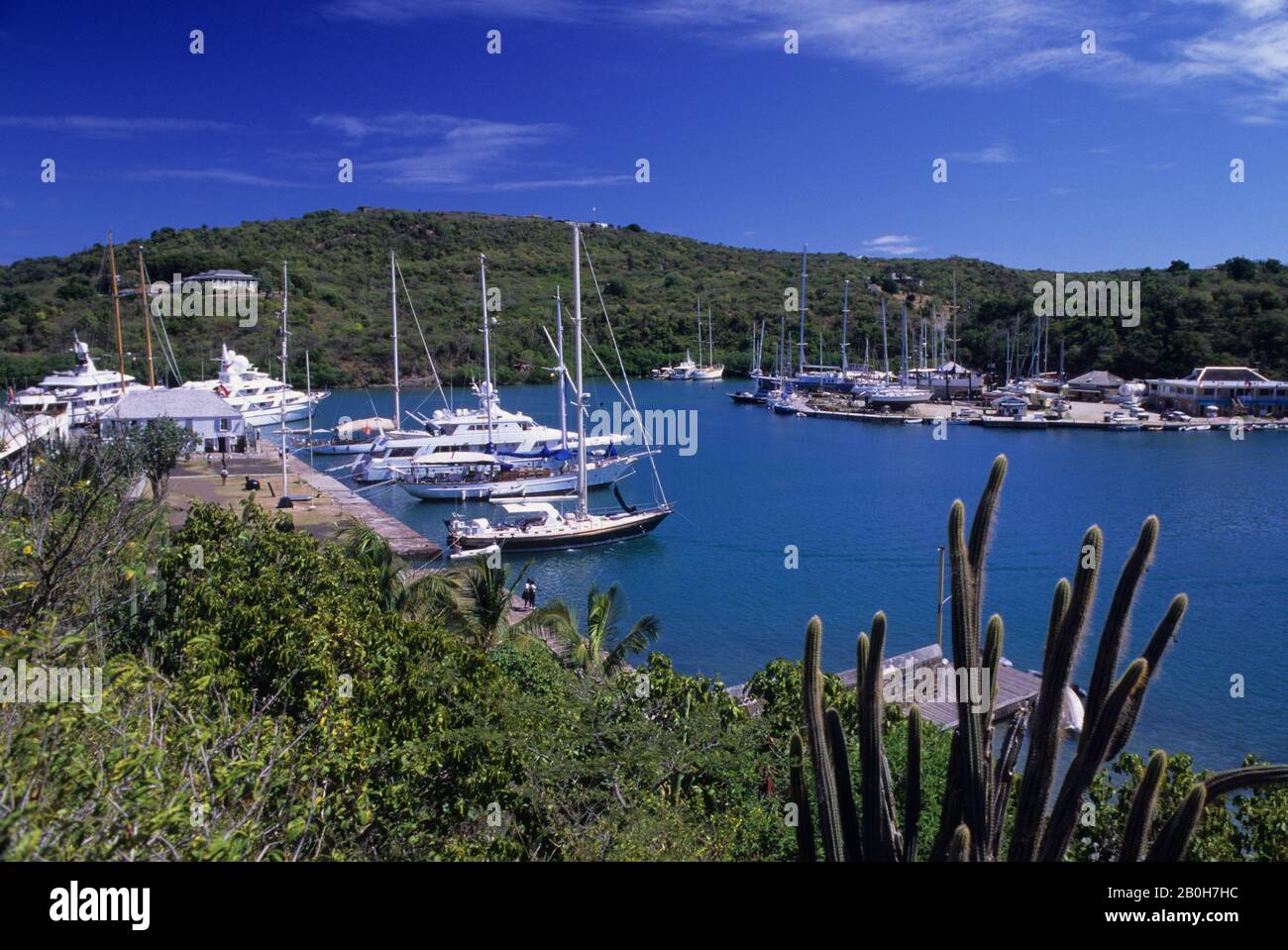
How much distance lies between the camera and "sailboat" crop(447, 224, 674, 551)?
29047 millimetres

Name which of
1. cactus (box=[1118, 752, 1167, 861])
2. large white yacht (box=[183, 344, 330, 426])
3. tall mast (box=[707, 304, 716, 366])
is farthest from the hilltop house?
cactus (box=[1118, 752, 1167, 861])

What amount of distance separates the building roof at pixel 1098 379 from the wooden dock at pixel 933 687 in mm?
61301

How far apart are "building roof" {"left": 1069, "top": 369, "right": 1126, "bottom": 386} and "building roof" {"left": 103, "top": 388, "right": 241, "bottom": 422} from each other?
196ft

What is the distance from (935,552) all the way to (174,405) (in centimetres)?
3326

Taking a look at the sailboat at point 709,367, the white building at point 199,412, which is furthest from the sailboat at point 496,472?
the sailboat at point 709,367

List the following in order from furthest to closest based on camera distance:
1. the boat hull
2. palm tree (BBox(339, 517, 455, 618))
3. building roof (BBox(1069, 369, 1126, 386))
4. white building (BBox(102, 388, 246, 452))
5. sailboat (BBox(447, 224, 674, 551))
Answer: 1. building roof (BBox(1069, 369, 1126, 386))
2. white building (BBox(102, 388, 246, 452))
3. sailboat (BBox(447, 224, 674, 551))
4. the boat hull
5. palm tree (BBox(339, 517, 455, 618))

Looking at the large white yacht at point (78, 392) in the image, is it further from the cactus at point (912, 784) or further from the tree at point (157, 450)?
the cactus at point (912, 784)

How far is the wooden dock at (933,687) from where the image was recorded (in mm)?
15406

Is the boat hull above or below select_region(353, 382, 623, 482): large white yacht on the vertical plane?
below

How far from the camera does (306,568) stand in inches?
497

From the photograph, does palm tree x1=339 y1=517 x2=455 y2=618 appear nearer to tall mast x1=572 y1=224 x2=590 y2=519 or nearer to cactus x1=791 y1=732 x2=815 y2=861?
cactus x1=791 y1=732 x2=815 y2=861

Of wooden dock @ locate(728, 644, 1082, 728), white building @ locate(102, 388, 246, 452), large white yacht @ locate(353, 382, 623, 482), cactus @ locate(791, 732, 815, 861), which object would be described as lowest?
wooden dock @ locate(728, 644, 1082, 728)
